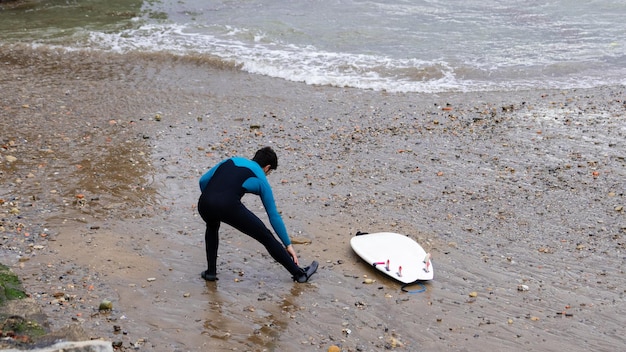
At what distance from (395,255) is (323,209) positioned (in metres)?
1.54

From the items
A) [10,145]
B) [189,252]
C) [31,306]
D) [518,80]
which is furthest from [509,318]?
[518,80]

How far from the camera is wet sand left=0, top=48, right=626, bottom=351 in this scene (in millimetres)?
5832

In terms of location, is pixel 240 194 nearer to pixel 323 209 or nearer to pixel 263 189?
pixel 263 189

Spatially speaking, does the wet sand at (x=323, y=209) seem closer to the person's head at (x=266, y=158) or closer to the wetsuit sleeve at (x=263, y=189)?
the wetsuit sleeve at (x=263, y=189)

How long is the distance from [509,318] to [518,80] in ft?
30.2

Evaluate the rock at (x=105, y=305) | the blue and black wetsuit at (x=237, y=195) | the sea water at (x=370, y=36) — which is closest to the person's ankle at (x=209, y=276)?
the blue and black wetsuit at (x=237, y=195)

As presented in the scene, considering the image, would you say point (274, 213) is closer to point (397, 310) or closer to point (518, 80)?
point (397, 310)

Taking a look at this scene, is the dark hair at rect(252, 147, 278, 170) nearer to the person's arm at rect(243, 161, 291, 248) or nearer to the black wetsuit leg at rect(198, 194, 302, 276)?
the person's arm at rect(243, 161, 291, 248)

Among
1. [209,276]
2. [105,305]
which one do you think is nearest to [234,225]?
[209,276]

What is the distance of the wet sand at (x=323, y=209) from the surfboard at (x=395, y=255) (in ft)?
0.41

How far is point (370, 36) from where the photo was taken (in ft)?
59.0

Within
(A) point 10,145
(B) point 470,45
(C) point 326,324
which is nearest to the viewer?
(C) point 326,324

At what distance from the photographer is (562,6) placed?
67.7 feet

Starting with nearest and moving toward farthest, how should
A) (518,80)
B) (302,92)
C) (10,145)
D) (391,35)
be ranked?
1. (10,145)
2. (302,92)
3. (518,80)
4. (391,35)
